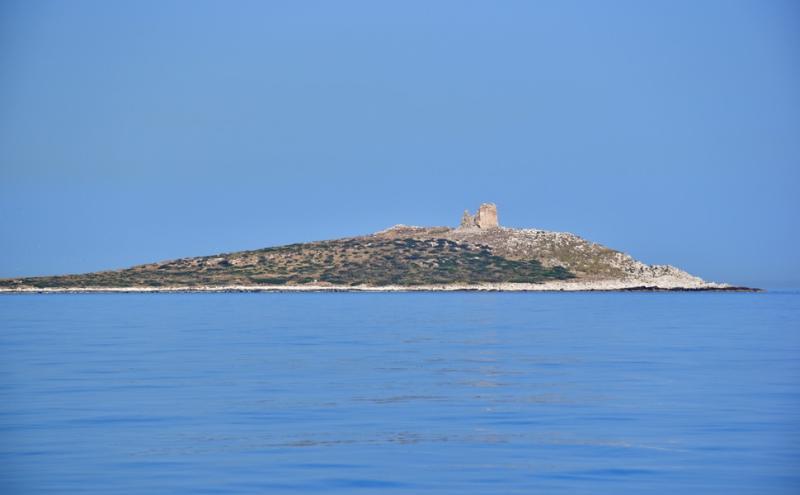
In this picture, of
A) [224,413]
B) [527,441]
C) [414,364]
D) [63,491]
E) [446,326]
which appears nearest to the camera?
[63,491]

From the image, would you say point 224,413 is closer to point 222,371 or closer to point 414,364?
point 222,371

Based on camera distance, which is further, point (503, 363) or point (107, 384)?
point (503, 363)

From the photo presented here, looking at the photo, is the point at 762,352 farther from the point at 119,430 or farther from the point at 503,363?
the point at 119,430

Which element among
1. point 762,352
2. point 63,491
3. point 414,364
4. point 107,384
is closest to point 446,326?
point 762,352

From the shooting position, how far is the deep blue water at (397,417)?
23797mm

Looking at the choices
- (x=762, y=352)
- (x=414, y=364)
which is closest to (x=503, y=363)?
(x=414, y=364)

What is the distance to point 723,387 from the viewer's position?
131 feet

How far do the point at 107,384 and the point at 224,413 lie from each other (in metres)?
8.85

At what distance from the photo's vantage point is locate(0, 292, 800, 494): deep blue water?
23.8 m

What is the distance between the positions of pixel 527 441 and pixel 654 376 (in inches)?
677

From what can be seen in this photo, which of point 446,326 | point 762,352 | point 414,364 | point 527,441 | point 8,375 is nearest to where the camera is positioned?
point 527,441

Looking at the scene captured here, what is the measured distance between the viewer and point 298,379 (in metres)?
42.2

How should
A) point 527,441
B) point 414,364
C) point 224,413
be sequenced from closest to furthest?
1. point 527,441
2. point 224,413
3. point 414,364

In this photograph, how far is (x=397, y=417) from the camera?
31906 mm
